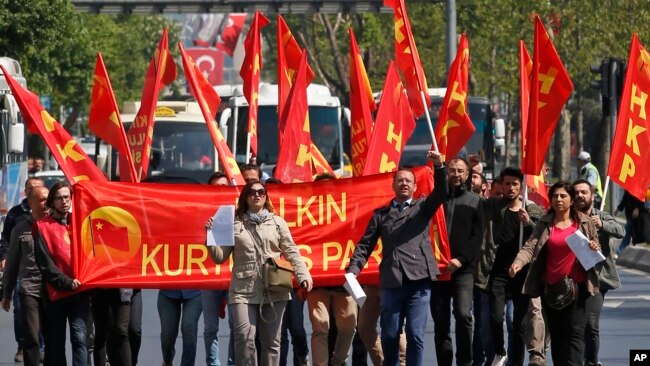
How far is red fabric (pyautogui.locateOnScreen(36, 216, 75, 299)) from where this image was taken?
39.7 ft

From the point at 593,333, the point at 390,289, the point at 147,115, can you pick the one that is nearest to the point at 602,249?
the point at 593,333

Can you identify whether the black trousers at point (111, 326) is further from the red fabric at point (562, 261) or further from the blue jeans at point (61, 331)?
the red fabric at point (562, 261)

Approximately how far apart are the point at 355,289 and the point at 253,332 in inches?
29.9

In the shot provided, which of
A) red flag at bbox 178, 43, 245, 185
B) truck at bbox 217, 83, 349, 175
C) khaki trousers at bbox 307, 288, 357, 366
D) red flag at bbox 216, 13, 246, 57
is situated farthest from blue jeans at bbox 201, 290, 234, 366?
red flag at bbox 216, 13, 246, 57

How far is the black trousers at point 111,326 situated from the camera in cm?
1230

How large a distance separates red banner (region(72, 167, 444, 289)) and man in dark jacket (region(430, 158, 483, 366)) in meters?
0.31

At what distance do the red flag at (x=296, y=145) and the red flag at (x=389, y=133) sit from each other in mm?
1156

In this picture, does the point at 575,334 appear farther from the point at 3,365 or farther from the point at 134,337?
the point at 3,365

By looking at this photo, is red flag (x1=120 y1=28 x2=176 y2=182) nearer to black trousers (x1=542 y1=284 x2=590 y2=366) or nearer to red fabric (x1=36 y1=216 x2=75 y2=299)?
red fabric (x1=36 y1=216 x2=75 y2=299)

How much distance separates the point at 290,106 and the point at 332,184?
264 centimetres

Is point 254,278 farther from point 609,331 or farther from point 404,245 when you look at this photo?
point 609,331

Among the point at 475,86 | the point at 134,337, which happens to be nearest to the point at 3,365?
the point at 134,337

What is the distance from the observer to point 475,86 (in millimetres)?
61844

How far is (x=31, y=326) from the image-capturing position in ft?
42.0
